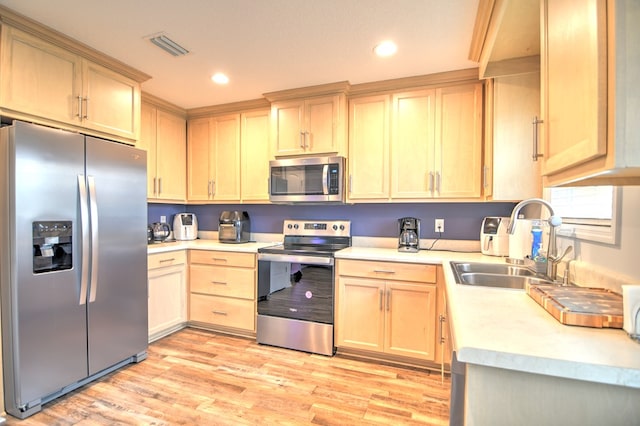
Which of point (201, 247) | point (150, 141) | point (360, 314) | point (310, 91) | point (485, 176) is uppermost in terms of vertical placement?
point (310, 91)

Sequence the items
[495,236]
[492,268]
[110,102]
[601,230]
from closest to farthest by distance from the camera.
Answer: [601,230] < [492,268] < [110,102] < [495,236]

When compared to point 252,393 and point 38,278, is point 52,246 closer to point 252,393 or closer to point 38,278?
point 38,278

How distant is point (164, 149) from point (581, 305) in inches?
137

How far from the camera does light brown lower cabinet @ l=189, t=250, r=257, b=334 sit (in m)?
2.83

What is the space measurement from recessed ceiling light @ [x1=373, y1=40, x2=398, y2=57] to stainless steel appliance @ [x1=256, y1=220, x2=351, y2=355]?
1.58 metres

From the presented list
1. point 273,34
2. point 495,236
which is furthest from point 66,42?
point 495,236

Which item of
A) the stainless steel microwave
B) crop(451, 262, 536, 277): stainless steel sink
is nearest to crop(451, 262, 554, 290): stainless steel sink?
crop(451, 262, 536, 277): stainless steel sink

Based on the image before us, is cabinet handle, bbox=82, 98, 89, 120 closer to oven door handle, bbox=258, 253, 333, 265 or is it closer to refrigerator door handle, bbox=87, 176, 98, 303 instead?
refrigerator door handle, bbox=87, 176, 98, 303

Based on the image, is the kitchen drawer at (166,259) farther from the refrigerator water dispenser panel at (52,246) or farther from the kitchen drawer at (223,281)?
the refrigerator water dispenser panel at (52,246)

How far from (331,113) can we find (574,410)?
2.52 m

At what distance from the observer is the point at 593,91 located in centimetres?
72

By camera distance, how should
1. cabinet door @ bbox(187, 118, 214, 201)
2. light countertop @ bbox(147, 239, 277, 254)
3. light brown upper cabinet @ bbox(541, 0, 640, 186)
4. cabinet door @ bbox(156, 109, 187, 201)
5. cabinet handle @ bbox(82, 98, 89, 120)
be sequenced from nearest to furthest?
light brown upper cabinet @ bbox(541, 0, 640, 186), cabinet handle @ bbox(82, 98, 89, 120), light countertop @ bbox(147, 239, 277, 254), cabinet door @ bbox(156, 109, 187, 201), cabinet door @ bbox(187, 118, 214, 201)

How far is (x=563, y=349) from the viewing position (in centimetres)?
77

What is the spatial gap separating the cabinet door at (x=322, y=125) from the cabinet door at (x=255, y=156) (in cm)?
52
